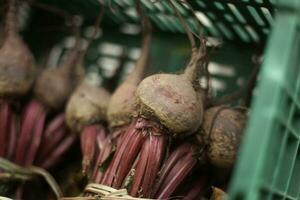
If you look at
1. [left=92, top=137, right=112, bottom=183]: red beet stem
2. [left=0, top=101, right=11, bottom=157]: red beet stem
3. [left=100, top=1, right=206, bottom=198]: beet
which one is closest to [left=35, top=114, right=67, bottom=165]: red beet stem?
[left=0, top=101, right=11, bottom=157]: red beet stem

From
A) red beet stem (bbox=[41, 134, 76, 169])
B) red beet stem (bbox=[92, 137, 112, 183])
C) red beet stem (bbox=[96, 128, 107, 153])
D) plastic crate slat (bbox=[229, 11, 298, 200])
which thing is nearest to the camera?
plastic crate slat (bbox=[229, 11, 298, 200])

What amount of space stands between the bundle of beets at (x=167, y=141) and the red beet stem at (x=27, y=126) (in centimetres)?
22

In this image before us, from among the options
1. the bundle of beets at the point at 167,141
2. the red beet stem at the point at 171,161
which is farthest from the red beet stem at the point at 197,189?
the red beet stem at the point at 171,161

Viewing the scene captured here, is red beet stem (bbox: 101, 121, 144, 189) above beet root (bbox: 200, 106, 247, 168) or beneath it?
beneath

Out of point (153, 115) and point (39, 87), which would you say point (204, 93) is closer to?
point (153, 115)

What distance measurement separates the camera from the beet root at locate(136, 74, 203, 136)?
1273mm

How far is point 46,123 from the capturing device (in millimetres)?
1693

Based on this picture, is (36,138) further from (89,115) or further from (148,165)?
(148,165)

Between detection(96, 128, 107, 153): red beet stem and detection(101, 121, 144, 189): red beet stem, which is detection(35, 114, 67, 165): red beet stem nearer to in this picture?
detection(96, 128, 107, 153): red beet stem

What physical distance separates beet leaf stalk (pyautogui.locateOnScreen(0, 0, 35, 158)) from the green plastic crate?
0.29 metres

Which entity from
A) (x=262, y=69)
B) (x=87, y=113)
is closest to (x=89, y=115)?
(x=87, y=113)

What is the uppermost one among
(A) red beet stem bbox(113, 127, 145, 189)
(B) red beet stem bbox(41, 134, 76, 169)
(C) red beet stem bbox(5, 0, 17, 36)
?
(C) red beet stem bbox(5, 0, 17, 36)

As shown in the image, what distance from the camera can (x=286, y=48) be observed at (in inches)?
29.2

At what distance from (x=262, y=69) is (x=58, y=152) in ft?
3.39
